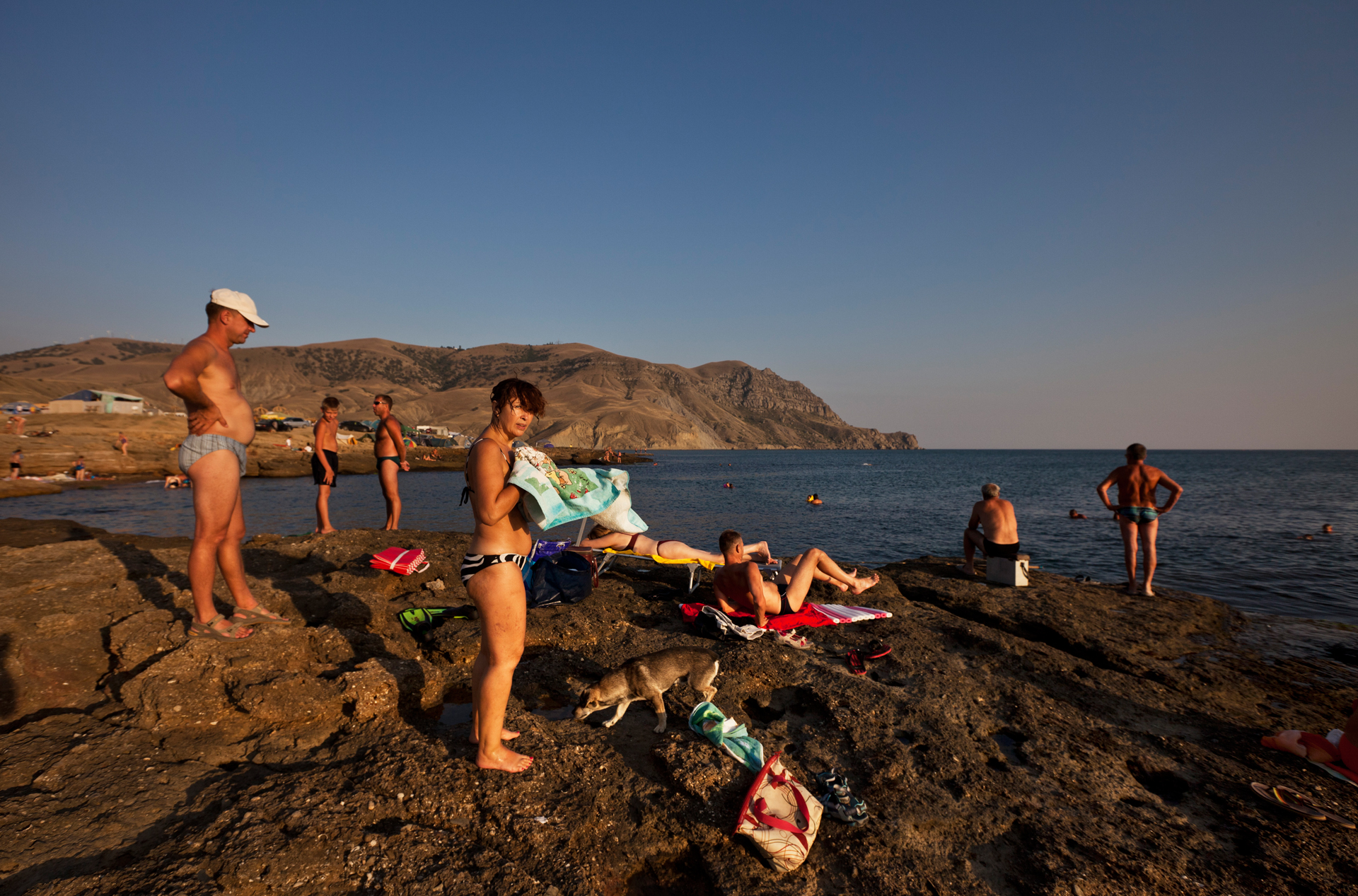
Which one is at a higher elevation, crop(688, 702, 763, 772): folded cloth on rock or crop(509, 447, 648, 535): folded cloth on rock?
crop(509, 447, 648, 535): folded cloth on rock

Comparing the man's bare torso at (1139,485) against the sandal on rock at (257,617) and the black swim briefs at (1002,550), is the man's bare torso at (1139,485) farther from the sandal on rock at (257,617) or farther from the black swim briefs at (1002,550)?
the sandal on rock at (257,617)

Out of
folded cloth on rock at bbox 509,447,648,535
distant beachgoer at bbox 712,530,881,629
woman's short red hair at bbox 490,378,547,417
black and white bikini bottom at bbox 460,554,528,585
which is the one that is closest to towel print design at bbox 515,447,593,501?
folded cloth on rock at bbox 509,447,648,535

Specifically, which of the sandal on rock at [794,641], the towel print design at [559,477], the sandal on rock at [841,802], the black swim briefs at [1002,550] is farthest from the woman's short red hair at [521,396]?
the black swim briefs at [1002,550]

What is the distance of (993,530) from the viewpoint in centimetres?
793

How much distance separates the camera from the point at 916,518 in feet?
74.4

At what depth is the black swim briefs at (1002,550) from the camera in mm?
7680

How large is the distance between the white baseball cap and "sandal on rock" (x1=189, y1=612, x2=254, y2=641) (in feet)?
7.30

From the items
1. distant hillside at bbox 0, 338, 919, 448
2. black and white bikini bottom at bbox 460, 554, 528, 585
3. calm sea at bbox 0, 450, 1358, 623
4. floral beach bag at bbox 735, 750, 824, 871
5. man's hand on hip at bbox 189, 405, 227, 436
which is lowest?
calm sea at bbox 0, 450, 1358, 623

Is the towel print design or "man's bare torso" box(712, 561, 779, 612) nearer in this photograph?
the towel print design

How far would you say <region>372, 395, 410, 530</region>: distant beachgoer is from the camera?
854 cm

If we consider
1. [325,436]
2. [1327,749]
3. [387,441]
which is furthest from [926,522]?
[325,436]

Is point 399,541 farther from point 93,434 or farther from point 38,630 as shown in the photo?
point 93,434

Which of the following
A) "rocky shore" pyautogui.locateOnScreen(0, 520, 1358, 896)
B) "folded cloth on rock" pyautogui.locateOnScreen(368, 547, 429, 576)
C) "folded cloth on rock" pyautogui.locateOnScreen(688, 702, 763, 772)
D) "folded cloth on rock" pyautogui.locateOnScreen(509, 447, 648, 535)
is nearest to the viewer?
"rocky shore" pyautogui.locateOnScreen(0, 520, 1358, 896)

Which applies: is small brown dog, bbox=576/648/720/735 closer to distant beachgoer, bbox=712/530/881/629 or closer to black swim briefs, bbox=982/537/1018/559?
distant beachgoer, bbox=712/530/881/629
